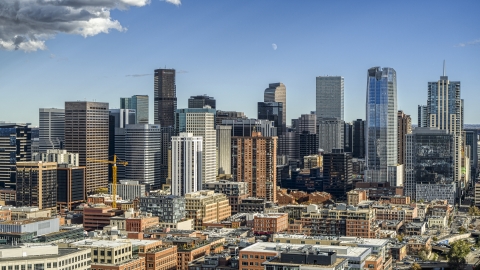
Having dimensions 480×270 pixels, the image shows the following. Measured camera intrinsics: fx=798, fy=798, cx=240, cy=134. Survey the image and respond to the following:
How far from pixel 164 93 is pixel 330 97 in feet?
163

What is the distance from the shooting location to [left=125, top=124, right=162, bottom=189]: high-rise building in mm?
105081

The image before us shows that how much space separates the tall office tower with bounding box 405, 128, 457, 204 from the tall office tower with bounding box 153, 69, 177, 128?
47245 mm

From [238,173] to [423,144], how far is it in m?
25.9

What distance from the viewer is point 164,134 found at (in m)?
120

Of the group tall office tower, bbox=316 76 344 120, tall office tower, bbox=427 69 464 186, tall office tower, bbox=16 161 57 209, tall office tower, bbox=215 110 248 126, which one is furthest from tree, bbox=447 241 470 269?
tall office tower, bbox=316 76 344 120

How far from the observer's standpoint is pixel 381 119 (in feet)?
409

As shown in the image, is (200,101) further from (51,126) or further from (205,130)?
(205,130)

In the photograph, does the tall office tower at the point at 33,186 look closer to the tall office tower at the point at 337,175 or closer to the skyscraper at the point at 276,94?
the tall office tower at the point at 337,175

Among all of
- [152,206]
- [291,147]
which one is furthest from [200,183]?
[291,147]

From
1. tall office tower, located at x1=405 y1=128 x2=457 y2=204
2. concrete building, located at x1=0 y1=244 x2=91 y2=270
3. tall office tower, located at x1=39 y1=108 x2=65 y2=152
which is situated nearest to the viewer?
concrete building, located at x1=0 y1=244 x2=91 y2=270

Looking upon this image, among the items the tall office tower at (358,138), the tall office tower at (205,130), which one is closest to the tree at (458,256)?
the tall office tower at (205,130)

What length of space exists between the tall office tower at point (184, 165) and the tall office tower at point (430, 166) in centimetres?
3155

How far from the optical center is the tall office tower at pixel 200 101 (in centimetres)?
13312

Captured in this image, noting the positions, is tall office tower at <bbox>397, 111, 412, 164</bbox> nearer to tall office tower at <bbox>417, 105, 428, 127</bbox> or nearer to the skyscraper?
tall office tower at <bbox>417, 105, 428, 127</bbox>
